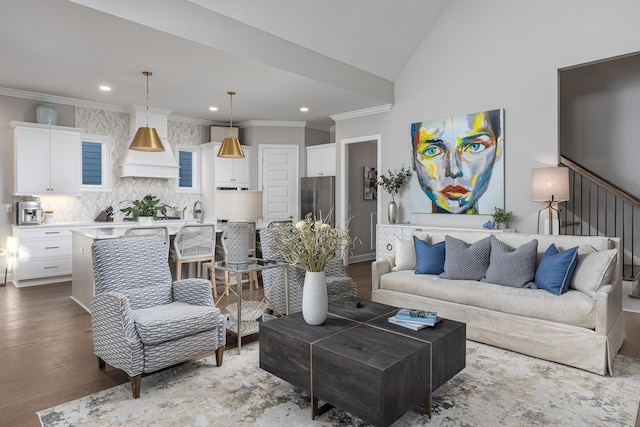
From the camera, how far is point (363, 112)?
6664mm

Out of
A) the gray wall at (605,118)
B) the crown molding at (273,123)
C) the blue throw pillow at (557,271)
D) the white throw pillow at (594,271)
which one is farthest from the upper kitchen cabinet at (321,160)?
the white throw pillow at (594,271)

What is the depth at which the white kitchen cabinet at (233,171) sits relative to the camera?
755cm

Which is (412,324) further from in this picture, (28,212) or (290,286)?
(28,212)

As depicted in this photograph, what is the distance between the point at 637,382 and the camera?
8.38 ft

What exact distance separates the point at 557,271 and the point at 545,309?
1.13 feet

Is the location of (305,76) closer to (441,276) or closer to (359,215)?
(441,276)

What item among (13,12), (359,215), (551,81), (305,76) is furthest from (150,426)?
(359,215)

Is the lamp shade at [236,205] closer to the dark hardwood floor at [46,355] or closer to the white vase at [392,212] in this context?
the dark hardwood floor at [46,355]

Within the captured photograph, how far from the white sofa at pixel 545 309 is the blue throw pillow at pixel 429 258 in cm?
13

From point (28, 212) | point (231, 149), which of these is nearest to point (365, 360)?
point (231, 149)

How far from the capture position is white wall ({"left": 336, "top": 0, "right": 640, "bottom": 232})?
4.46 meters

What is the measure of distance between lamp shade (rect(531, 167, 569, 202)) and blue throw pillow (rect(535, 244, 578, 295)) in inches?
54.5

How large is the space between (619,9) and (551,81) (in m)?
0.89

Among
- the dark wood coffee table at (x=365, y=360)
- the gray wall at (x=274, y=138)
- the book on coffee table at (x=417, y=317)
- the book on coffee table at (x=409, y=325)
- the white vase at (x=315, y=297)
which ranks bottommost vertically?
the dark wood coffee table at (x=365, y=360)
